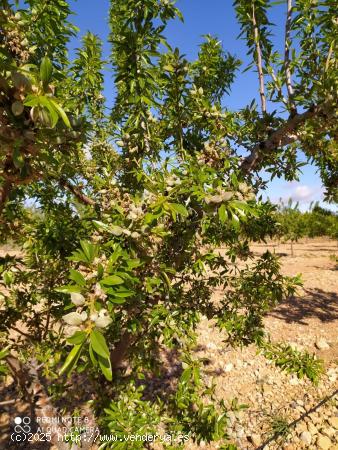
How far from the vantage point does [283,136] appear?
236 centimetres

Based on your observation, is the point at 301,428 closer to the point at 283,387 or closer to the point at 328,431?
the point at 328,431

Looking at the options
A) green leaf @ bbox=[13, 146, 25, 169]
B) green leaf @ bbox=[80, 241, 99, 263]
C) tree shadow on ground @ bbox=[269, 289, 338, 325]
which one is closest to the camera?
green leaf @ bbox=[13, 146, 25, 169]

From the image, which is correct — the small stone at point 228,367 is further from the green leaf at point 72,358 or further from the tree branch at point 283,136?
the green leaf at point 72,358

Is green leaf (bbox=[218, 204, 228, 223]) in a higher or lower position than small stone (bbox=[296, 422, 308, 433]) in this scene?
higher

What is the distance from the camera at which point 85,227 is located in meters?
2.62

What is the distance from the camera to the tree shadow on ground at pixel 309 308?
29.1ft

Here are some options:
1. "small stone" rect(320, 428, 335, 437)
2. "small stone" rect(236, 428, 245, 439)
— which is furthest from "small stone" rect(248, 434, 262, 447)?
"small stone" rect(320, 428, 335, 437)

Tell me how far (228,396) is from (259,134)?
5.09 meters

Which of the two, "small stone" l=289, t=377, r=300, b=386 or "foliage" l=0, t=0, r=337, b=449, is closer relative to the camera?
"foliage" l=0, t=0, r=337, b=449

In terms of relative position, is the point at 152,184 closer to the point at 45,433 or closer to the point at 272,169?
the point at 272,169

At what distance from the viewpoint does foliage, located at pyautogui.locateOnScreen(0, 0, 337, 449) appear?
1.31 m

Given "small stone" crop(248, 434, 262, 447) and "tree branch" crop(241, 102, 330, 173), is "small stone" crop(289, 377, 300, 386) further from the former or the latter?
"tree branch" crop(241, 102, 330, 173)

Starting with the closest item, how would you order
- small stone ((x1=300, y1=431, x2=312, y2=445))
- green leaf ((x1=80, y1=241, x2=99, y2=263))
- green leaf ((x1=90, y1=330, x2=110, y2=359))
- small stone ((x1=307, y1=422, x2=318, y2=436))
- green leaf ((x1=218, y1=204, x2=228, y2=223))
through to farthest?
1. green leaf ((x1=90, y1=330, x2=110, y2=359))
2. green leaf ((x1=80, y1=241, x2=99, y2=263))
3. green leaf ((x1=218, y1=204, x2=228, y2=223))
4. small stone ((x1=300, y1=431, x2=312, y2=445))
5. small stone ((x1=307, y1=422, x2=318, y2=436))

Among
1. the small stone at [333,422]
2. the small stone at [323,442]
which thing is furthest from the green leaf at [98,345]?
the small stone at [333,422]
